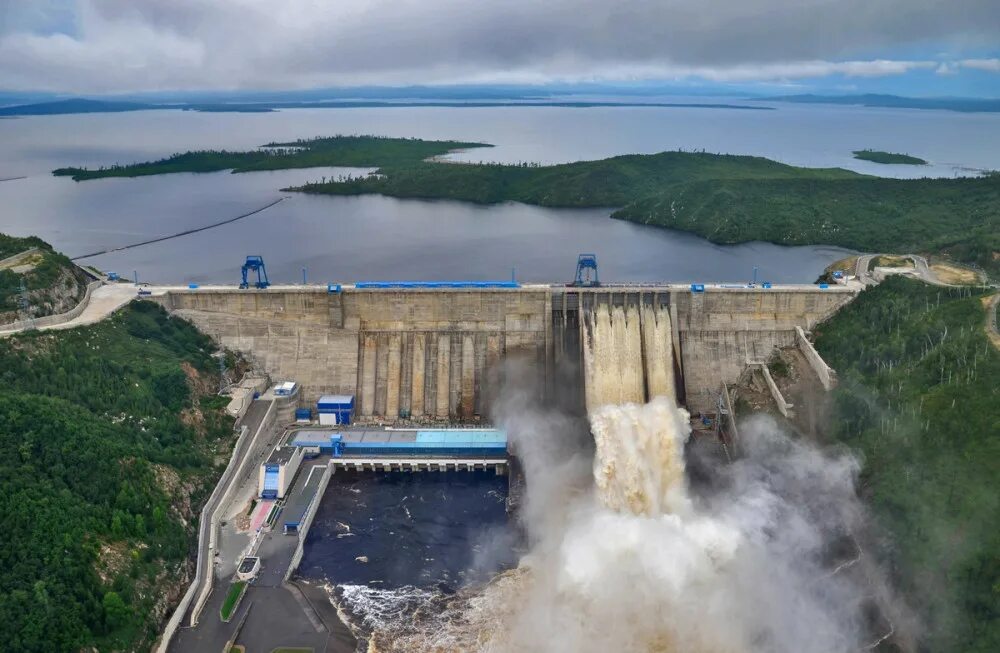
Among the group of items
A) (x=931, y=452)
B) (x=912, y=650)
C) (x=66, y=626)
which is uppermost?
(x=931, y=452)

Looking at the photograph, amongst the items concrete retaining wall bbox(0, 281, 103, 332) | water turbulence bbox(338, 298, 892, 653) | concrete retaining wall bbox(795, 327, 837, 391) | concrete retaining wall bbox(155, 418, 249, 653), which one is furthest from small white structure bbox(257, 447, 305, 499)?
concrete retaining wall bbox(795, 327, 837, 391)

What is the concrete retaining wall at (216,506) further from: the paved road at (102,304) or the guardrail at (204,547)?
the paved road at (102,304)

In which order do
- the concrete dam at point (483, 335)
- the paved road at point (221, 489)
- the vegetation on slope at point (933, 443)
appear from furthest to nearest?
the concrete dam at point (483, 335), the paved road at point (221, 489), the vegetation on slope at point (933, 443)

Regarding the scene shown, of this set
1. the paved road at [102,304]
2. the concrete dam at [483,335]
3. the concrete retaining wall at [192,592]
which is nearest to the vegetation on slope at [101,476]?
the concrete retaining wall at [192,592]

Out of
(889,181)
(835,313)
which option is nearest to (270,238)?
(835,313)

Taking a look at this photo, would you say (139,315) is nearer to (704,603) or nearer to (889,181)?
(704,603)
